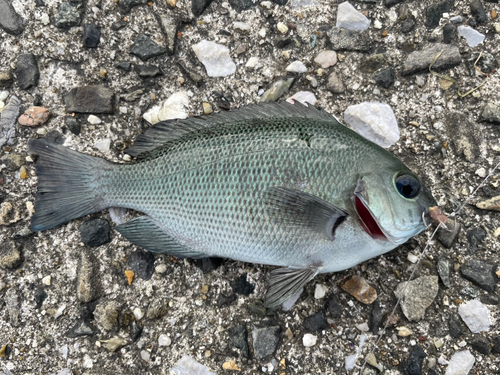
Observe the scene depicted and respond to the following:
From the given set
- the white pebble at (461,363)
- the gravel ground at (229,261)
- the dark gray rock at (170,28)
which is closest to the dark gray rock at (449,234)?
the gravel ground at (229,261)

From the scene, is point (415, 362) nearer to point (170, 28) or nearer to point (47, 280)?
point (47, 280)

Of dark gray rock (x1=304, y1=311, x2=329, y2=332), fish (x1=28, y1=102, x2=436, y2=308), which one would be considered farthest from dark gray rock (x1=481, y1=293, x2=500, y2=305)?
dark gray rock (x1=304, y1=311, x2=329, y2=332)

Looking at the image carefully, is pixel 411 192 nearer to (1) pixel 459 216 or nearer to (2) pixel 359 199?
(2) pixel 359 199

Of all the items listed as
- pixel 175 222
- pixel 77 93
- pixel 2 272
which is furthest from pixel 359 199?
pixel 2 272

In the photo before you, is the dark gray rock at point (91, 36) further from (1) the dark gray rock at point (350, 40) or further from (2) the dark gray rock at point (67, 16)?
(1) the dark gray rock at point (350, 40)

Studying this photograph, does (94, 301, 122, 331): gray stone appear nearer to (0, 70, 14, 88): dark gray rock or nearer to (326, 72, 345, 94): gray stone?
(0, 70, 14, 88): dark gray rock

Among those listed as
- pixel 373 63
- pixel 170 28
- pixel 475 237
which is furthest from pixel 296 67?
pixel 475 237
